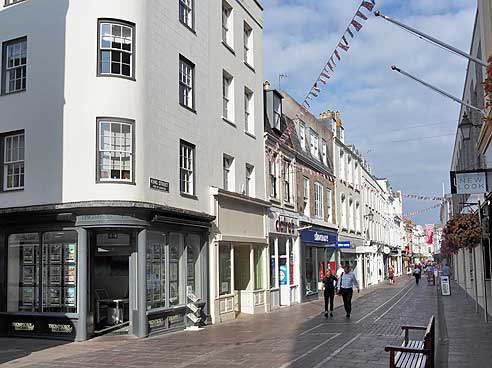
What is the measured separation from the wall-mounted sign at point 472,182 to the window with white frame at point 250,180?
10.6m

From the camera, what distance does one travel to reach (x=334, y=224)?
37.4 meters

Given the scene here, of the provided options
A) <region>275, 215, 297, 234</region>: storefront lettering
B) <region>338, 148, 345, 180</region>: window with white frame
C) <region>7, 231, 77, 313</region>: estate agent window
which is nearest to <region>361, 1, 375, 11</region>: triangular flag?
<region>7, 231, 77, 313</region>: estate agent window

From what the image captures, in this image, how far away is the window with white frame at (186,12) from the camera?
19172mm

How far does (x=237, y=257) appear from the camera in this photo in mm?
24016

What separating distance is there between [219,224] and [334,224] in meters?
18.2

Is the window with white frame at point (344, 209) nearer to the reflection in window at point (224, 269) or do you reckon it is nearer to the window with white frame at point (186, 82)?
the reflection in window at point (224, 269)

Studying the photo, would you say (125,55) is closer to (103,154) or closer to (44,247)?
(103,154)

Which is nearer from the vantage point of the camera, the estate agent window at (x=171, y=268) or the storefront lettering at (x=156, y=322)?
the storefront lettering at (x=156, y=322)

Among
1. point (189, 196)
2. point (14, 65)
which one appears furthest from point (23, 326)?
point (14, 65)

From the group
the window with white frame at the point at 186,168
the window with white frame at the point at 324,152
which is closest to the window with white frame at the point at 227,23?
the window with white frame at the point at 186,168

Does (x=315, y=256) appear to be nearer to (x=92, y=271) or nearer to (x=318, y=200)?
(x=318, y=200)

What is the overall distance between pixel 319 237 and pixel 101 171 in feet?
62.7

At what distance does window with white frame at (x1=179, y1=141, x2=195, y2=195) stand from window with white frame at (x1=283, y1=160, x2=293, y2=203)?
30.7 feet

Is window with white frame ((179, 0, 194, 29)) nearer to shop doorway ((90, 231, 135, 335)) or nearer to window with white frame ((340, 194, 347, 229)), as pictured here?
shop doorway ((90, 231, 135, 335))
